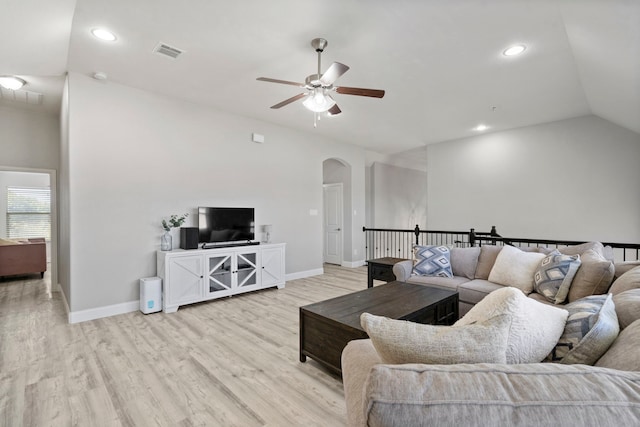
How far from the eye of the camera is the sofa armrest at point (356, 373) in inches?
36.4

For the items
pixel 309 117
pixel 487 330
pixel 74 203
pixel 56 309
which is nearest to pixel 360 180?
pixel 309 117

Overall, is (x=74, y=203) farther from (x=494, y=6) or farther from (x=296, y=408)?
(x=494, y=6)

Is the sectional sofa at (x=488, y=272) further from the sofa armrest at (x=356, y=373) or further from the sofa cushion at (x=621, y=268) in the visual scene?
the sofa armrest at (x=356, y=373)

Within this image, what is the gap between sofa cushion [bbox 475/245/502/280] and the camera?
3.42 meters

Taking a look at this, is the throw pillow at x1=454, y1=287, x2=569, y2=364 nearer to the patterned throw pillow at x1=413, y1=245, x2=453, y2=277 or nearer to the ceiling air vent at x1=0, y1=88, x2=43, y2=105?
the patterned throw pillow at x1=413, y1=245, x2=453, y2=277

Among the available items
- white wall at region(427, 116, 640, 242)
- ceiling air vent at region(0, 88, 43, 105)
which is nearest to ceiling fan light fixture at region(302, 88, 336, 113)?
ceiling air vent at region(0, 88, 43, 105)

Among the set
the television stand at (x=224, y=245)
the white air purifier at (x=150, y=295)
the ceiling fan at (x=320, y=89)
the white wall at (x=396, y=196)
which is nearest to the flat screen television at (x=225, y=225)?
the television stand at (x=224, y=245)

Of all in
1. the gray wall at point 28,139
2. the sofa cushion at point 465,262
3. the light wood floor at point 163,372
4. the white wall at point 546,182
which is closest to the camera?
the light wood floor at point 163,372

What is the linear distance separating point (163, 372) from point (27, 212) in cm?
817

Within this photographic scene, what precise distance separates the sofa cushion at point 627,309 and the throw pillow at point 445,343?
0.71 m

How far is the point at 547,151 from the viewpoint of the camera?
17.6 ft

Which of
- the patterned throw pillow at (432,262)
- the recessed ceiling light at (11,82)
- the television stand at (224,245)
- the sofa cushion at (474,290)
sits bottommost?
the sofa cushion at (474,290)

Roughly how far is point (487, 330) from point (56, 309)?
5.07 metres

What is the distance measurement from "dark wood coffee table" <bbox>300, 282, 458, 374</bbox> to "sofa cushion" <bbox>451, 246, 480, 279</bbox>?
2.59 feet
